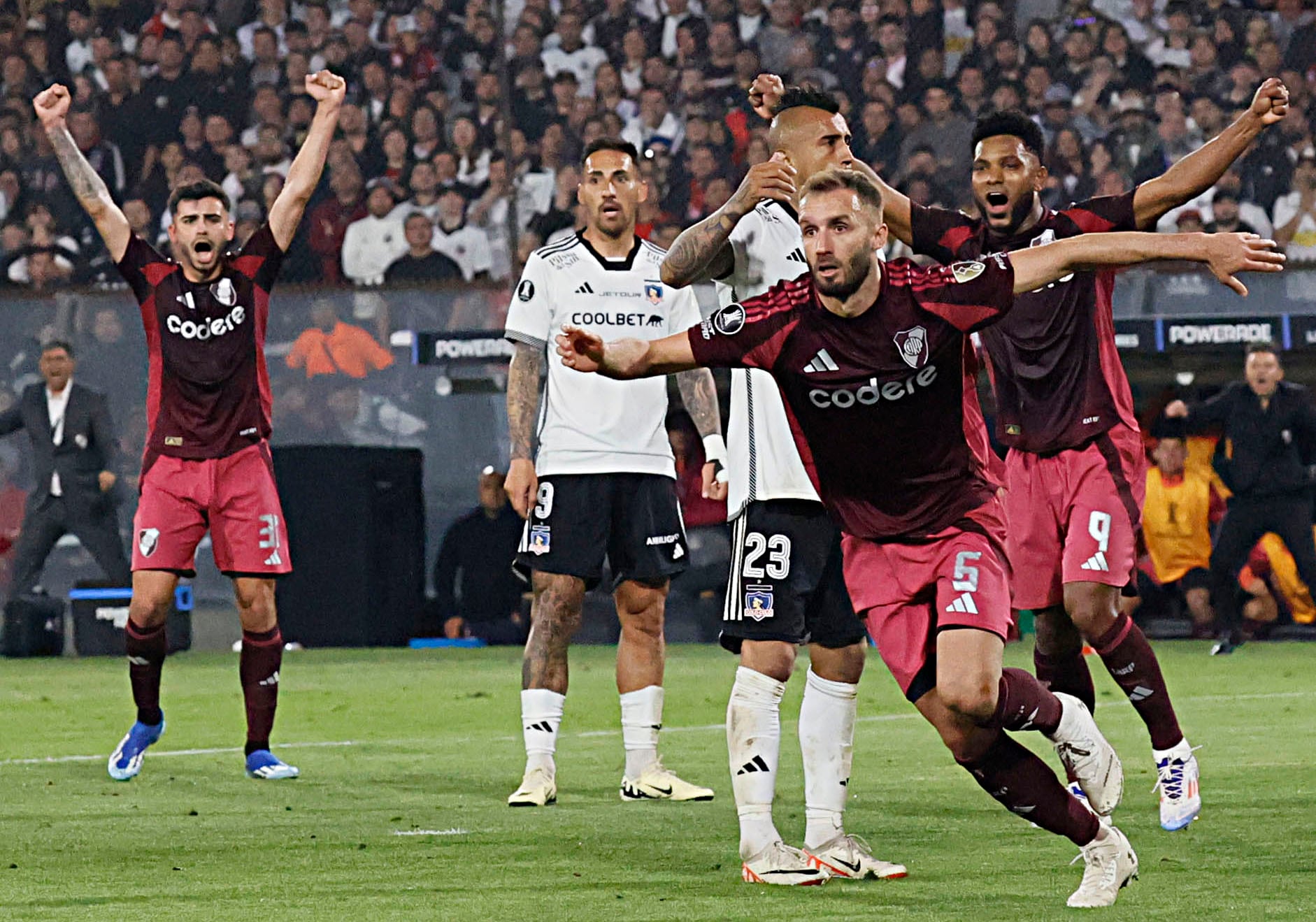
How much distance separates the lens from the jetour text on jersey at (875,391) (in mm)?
5098

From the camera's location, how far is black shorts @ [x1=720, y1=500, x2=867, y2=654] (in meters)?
5.57

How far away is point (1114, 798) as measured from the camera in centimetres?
525

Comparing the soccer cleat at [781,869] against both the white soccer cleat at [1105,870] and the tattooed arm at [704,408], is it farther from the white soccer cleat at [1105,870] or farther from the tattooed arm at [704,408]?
the tattooed arm at [704,408]

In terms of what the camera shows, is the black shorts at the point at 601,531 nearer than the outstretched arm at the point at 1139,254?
No

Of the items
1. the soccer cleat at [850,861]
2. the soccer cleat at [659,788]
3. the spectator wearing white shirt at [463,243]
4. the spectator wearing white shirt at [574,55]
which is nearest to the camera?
the soccer cleat at [850,861]

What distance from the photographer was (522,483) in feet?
23.8

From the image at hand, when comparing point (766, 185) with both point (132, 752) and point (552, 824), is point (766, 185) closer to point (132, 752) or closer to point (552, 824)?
point (552, 824)

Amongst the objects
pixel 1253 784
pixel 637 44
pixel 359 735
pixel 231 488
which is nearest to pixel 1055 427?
pixel 1253 784

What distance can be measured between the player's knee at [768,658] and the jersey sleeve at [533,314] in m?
2.15

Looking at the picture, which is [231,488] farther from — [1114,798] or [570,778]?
[1114,798]

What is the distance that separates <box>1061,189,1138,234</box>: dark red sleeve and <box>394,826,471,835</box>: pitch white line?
8.92 feet

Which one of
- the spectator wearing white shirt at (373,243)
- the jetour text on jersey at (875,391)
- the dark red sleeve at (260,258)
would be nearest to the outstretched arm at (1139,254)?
the jetour text on jersey at (875,391)

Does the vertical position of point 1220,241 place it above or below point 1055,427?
above

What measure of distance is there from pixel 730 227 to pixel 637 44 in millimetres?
11355
